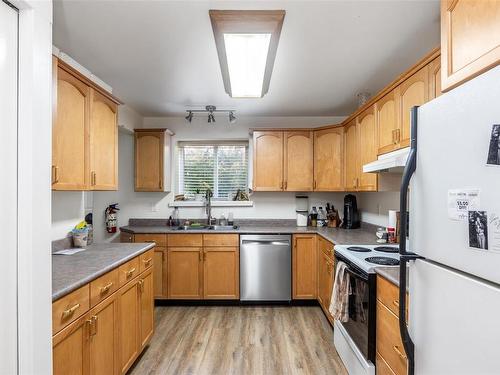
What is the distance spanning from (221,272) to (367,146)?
2.17 metres

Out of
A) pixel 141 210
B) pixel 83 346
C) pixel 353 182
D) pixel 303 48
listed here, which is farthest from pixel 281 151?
pixel 83 346

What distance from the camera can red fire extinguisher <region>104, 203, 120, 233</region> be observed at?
3727mm

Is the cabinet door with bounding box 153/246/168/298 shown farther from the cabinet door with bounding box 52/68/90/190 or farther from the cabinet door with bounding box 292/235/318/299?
the cabinet door with bounding box 52/68/90/190

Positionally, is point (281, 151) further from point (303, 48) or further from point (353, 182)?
point (303, 48)

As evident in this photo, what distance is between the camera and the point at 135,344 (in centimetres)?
212

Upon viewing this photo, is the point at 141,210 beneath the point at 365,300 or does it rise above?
above

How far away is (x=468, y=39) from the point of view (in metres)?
1.05

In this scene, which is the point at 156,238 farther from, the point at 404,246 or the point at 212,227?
the point at 404,246

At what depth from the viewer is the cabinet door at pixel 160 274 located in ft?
11.2

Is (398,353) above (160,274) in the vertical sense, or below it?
above

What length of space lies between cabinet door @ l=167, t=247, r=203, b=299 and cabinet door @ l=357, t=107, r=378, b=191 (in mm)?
2026

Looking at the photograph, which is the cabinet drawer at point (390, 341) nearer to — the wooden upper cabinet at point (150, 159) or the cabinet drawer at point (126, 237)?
the cabinet drawer at point (126, 237)

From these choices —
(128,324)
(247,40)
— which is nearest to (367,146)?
(247,40)

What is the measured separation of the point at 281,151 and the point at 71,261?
2637mm
